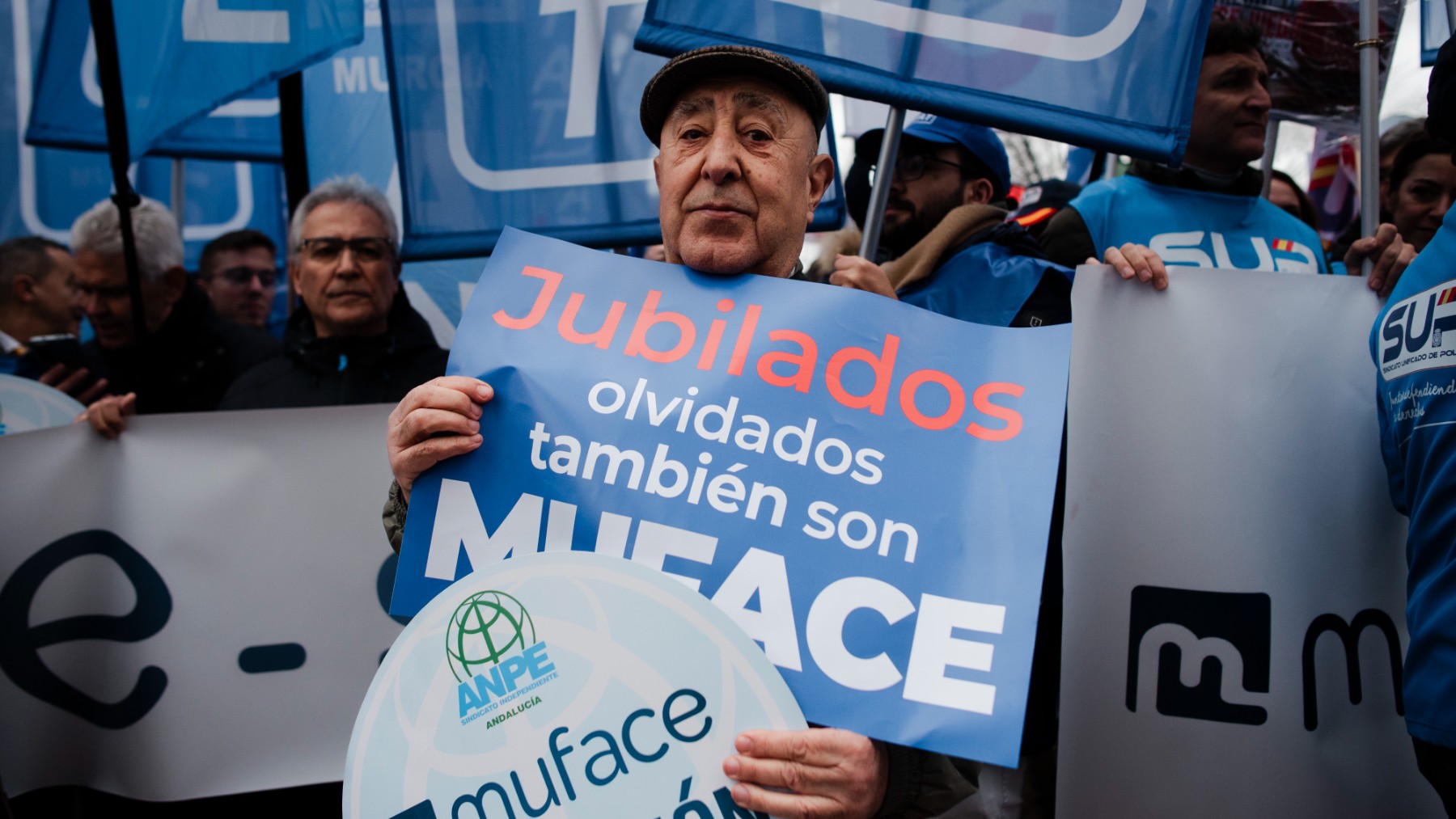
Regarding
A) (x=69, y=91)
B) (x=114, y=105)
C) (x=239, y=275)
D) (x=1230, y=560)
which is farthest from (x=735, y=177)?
(x=239, y=275)

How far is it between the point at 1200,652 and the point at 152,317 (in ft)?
11.2

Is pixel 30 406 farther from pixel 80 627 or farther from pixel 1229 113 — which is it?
pixel 1229 113

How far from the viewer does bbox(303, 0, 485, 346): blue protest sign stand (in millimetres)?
3980

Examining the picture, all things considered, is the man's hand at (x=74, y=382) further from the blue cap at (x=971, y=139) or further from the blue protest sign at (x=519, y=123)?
the blue cap at (x=971, y=139)

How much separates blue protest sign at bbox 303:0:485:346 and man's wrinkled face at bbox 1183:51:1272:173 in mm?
2661

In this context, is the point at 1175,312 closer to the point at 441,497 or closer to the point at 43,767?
the point at 441,497

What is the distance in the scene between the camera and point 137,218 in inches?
134

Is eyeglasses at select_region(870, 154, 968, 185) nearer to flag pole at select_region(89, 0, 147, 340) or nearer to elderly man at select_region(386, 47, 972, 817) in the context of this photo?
elderly man at select_region(386, 47, 972, 817)

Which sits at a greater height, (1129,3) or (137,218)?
(1129,3)

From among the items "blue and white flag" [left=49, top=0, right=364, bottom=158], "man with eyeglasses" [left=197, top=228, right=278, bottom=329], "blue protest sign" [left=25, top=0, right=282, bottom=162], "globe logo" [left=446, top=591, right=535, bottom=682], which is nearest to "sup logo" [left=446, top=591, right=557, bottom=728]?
"globe logo" [left=446, top=591, right=535, bottom=682]

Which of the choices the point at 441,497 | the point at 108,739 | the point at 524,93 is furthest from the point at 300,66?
the point at 441,497

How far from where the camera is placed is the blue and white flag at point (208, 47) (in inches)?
118

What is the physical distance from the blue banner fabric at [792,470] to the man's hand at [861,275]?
0.52 meters

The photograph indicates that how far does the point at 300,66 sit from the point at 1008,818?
2.88 m
